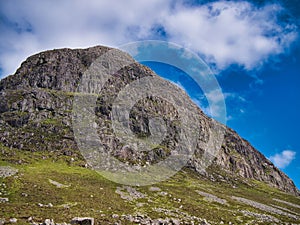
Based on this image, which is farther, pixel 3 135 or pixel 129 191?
pixel 3 135

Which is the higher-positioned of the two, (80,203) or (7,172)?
(80,203)

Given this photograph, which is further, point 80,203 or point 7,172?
point 7,172

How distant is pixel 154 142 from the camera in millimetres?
197750

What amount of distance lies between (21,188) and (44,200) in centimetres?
1038

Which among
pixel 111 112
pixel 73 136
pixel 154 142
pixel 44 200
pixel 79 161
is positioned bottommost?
pixel 44 200

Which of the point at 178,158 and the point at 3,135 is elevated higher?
the point at 178,158

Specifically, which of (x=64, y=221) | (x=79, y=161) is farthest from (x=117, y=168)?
(x=64, y=221)

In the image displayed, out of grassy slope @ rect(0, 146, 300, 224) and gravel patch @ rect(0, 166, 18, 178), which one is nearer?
grassy slope @ rect(0, 146, 300, 224)

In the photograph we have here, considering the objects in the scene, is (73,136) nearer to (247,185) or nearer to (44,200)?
(44,200)

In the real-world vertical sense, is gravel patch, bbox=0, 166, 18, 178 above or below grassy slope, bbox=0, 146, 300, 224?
below

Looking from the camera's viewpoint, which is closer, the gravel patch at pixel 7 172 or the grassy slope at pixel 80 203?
the grassy slope at pixel 80 203

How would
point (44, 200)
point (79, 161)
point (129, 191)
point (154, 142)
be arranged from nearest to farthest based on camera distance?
point (44, 200), point (129, 191), point (79, 161), point (154, 142)

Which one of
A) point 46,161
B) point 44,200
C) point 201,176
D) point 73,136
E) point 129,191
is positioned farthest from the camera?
point 201,176

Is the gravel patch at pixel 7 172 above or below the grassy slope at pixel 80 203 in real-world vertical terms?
below
